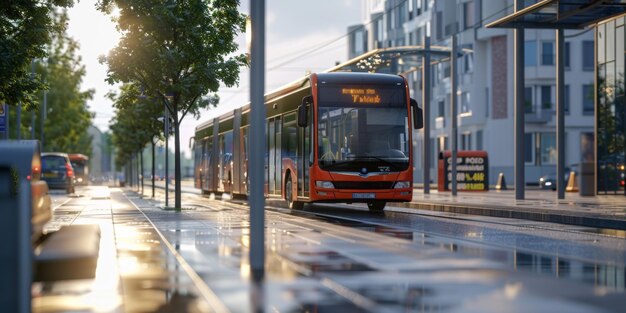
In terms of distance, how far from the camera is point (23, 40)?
25844 mm

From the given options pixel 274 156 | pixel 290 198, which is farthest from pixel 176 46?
pixel 290 198

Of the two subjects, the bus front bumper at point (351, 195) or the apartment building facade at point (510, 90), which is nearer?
the bus front bumper at point (351, 195)

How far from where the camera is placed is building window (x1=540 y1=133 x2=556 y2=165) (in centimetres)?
7169

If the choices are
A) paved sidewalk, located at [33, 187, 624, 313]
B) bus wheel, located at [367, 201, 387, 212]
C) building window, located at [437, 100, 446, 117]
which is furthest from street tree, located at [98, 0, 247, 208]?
building window, located at [437, 100, 446, 117]

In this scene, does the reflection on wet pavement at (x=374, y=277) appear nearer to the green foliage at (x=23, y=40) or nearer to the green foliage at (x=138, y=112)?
the green foliage at (x=23, y=40)

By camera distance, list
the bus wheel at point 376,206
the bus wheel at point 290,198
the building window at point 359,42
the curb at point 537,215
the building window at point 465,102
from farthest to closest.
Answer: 1. the building window at point 359,42
2. the building window at point 465,102
3. the bus wheel at point 376,206
4. the bus wheel at point 290,198
5. the curb at point 537,215

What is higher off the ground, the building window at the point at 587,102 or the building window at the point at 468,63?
the building window at the point at 468,63

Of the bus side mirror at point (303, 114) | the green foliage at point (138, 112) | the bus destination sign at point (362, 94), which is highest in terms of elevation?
the green foliage at point (138, 112)

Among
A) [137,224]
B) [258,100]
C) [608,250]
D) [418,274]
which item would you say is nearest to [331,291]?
[418,274]

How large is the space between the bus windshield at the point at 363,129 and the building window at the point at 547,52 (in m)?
47.7

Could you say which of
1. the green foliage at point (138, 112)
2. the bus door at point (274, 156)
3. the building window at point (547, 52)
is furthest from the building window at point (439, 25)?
the bus door at point (274, 156)

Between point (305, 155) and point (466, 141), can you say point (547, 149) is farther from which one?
point (305, 155)

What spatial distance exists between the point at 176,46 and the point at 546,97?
154 feet

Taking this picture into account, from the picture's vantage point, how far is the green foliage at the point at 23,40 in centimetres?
2475
